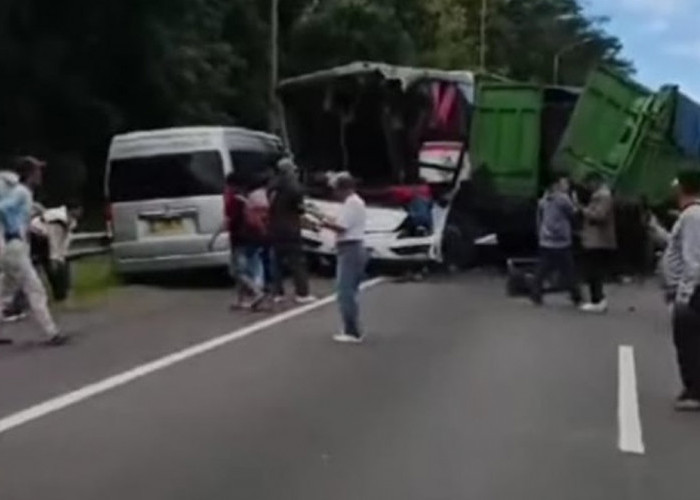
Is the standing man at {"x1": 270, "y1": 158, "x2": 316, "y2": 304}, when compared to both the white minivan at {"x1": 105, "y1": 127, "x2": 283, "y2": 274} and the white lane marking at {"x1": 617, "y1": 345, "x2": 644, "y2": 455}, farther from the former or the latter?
the white lane marking at {"x1": 617, "y1": 345, "x2": 644, "y2": 455}

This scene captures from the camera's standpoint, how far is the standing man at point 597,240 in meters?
24.4

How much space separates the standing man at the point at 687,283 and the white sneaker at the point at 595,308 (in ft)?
31.8

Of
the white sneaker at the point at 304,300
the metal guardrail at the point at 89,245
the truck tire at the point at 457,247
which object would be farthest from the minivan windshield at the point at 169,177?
the truck tire at the point at 457,247

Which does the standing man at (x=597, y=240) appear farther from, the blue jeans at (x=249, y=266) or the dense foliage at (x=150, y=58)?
the dense foliage at (x=150, y=58)

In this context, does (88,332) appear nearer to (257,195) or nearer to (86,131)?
(257,195)

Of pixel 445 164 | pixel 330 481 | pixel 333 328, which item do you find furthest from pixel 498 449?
pixel 445 164

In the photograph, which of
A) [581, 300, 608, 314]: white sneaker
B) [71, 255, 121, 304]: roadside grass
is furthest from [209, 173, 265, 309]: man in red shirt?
[581, 300, 608, 314]: white sneaker

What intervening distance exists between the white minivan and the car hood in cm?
253

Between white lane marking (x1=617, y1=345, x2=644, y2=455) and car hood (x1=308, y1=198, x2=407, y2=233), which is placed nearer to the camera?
white lane marking (x1=617, y1=345, x2=644, y2=455)

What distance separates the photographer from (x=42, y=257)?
880 inches

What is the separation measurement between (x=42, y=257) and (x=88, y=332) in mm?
2414

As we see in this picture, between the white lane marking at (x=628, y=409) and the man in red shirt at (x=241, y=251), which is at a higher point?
the white lane marking at (x=628, y=409)

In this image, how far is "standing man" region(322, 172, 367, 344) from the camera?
19203 mm

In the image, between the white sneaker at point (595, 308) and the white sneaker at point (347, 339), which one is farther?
the white sneaker at point (595, 308)
